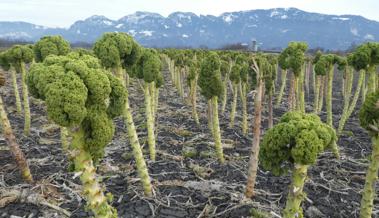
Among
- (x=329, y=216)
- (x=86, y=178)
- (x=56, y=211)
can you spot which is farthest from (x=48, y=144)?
(x=329, y=216)

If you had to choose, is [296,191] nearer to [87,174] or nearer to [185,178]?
[87,174]

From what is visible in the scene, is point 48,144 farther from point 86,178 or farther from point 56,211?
point 86,178

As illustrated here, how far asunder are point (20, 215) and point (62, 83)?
3.47m

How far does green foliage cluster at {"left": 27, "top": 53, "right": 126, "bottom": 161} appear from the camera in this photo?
372cm

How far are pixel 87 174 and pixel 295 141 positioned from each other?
99.3 inches

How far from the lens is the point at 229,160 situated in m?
9.18

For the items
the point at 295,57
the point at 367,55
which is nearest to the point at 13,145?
the point at 295,57

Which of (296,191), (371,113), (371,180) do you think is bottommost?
(371,180)

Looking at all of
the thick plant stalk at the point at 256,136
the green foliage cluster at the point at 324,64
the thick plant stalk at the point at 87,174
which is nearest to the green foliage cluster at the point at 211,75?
the thick plant stalk at the point at 256,136

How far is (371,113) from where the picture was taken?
209 inches

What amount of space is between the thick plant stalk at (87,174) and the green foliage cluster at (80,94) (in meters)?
0.08

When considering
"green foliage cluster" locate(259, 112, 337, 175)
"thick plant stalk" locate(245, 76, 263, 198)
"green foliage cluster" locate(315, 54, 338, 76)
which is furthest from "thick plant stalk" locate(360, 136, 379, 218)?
"green foliage cluster" locate(315, 54, 338, 76)

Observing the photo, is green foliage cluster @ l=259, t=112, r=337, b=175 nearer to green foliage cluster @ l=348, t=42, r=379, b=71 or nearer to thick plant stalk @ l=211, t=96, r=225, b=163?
thick plant stalk @ l=211, t=96, r=225, b=163

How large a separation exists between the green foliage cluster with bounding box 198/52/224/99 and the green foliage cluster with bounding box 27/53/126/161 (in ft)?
12.5
